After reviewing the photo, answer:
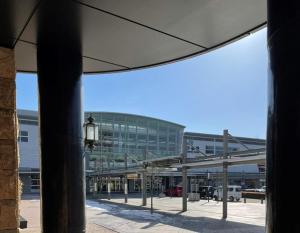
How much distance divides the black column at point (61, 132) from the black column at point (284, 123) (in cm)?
351

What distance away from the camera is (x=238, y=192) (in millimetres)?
45375

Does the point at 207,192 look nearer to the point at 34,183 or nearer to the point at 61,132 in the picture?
the point at 34,183

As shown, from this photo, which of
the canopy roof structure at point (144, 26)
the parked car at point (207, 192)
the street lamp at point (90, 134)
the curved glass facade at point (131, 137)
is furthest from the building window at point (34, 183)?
the canopy roof structure at point (144, 26)

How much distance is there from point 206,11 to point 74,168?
2.72m

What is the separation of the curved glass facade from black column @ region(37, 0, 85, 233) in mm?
52881

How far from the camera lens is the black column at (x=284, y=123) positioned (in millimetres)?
2021

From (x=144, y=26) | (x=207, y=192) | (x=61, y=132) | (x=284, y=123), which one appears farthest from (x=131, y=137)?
(x=284, y=123)

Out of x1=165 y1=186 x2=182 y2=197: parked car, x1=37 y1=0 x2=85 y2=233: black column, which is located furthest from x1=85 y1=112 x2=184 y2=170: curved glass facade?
x1=37 y1=0 x2=85 y2=233: black column

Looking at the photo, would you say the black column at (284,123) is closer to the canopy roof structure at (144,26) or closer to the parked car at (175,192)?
the canopy roof structure at (144,26)

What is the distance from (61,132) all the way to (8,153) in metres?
0.80

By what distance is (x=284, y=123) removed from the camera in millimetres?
2094

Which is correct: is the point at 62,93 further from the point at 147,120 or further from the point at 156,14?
the point at 147,120

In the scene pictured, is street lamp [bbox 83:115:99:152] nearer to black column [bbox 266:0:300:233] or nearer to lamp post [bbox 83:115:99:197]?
lamp post [bbox 83:115:99:197]

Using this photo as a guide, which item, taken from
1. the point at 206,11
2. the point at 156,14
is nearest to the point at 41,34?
the point at 156,14
